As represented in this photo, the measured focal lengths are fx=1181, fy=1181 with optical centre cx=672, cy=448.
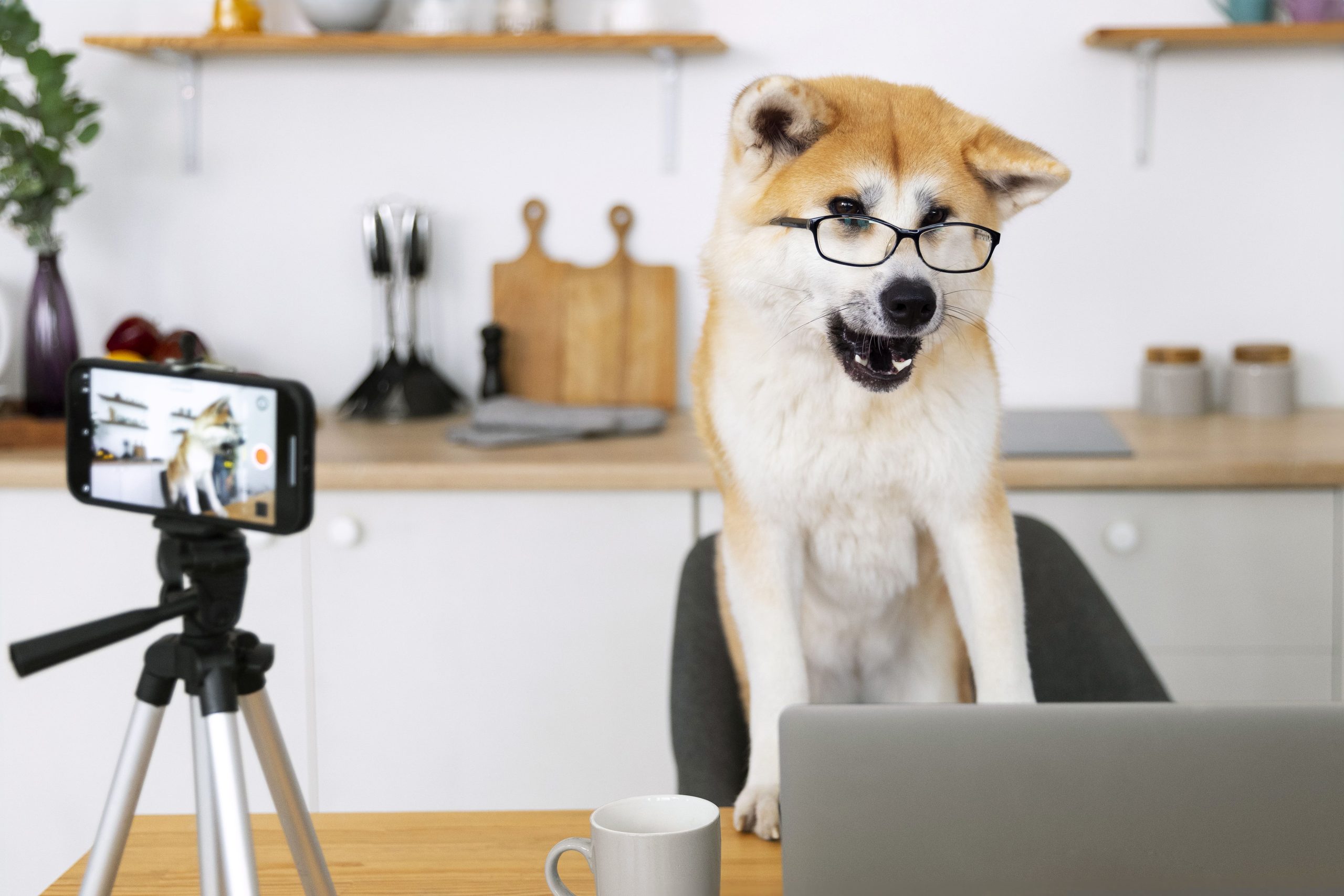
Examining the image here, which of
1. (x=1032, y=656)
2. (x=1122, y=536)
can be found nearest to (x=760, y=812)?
(x=1032, y=656)

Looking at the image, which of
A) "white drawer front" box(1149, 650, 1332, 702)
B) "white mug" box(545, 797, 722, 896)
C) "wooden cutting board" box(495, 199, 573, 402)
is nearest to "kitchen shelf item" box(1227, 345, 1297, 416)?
"white drawer front" box(1149, 650, 1332, 702)

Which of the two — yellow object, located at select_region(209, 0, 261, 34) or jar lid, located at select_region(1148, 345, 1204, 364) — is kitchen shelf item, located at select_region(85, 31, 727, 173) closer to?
yellow object, located at select_region(209, 0, 261, 34)

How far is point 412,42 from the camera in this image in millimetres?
1916

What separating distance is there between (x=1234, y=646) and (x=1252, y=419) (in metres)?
0.46

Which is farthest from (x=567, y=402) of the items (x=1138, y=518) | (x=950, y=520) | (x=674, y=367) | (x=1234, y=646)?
(x=950, y=520)

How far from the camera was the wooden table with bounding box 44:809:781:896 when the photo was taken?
2.37ft

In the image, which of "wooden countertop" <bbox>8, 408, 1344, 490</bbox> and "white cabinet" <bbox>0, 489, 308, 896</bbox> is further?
"white cabinet" <bbox>0, 489, 308, 896</bbox>

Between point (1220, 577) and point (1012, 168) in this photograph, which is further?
point (1220, 577)

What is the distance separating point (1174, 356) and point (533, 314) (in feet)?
3.71

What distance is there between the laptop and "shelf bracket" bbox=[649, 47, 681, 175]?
170 centimetres

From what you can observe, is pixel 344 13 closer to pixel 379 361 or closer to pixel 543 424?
pixel 379 361

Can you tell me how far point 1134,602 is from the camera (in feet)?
5.65

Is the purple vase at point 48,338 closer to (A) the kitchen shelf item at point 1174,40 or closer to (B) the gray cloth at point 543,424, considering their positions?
(B) the gray cloth at point 543,424

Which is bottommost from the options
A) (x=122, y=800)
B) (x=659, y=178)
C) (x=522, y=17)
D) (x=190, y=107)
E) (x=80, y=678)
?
(x=80, y=678)
